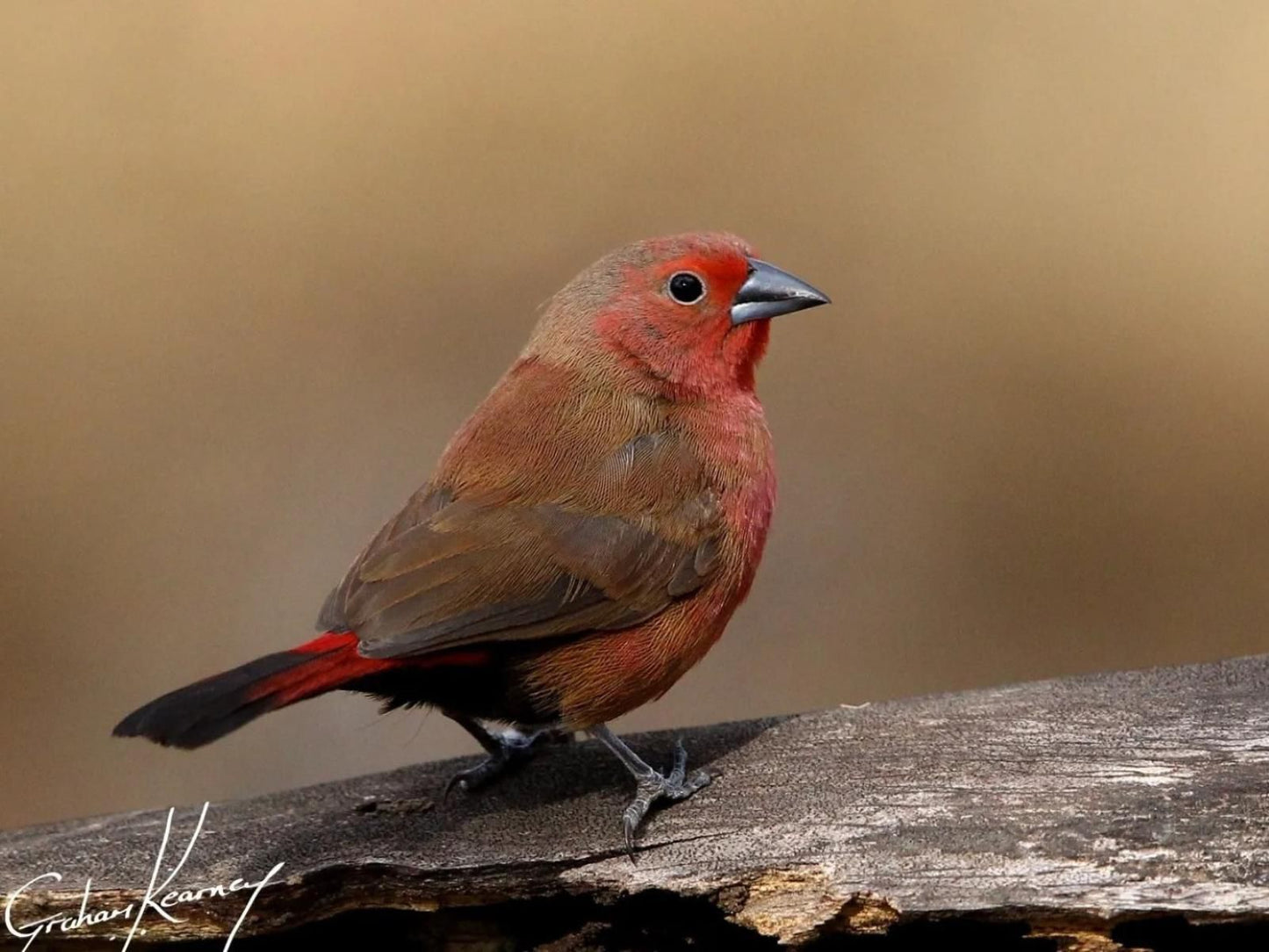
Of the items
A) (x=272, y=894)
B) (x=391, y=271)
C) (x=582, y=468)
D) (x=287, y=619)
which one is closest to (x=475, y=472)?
(x=582, y=468)

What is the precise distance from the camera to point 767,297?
14.5 feet

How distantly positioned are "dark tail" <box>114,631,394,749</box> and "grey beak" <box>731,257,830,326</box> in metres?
1.41

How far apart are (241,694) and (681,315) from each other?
5.25ft

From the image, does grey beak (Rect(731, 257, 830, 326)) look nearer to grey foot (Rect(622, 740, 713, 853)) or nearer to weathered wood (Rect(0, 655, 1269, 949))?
weathered wood (Rect(0, 655, 1269, 949))

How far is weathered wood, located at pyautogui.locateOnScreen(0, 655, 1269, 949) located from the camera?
9.65ft

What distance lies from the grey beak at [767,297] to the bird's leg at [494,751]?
111 centimetres

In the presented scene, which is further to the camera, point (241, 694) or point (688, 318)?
point (688, 318)

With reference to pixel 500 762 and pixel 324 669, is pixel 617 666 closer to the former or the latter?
pixel 500 762

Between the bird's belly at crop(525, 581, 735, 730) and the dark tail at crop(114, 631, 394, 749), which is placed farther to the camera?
the bird's belly at crop(525, 581, 735, 730)
